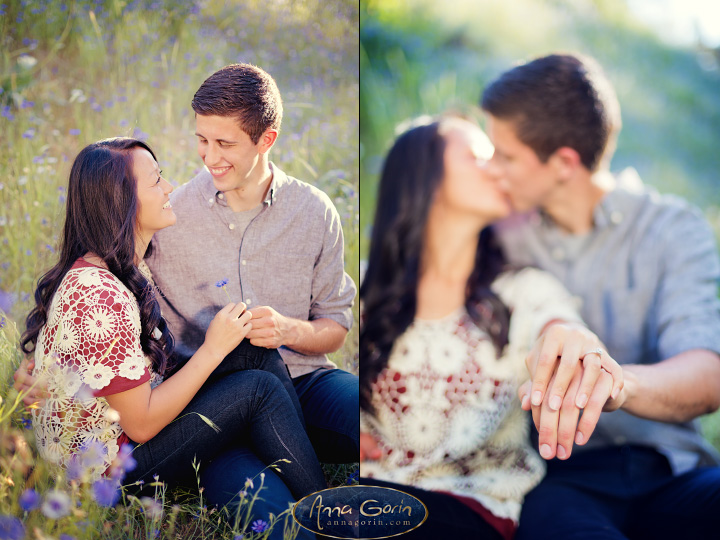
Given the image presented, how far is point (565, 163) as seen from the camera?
2.05 m

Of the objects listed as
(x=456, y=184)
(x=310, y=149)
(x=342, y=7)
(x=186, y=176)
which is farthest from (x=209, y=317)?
(x=342, y=7)

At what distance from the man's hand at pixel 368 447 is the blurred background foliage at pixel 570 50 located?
0.74m

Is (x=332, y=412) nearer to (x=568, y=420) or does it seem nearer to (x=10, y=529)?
(x=568, y=420)

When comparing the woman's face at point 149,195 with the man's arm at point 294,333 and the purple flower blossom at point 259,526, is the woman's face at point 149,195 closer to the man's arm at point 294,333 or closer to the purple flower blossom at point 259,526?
the man's arm at point 294,333

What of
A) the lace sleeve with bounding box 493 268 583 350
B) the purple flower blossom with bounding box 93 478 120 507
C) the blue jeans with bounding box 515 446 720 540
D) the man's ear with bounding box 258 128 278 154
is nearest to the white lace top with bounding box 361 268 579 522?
the lace sleeve with bounding box 493 268 583 350

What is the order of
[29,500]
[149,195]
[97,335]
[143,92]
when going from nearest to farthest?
[29,500] → [97,335] → [149,195] → [143,92]

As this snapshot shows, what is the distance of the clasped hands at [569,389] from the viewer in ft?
5.95

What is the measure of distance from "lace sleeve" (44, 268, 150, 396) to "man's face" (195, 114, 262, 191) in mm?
495

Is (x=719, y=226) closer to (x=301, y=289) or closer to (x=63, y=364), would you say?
(x=301, y=289)

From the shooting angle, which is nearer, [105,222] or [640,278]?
[105,222]

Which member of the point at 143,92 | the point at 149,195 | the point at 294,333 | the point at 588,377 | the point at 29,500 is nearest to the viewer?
the point at 29,500

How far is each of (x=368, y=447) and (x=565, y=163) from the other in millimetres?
1044

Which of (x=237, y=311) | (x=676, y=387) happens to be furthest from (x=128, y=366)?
(x=676, y=387)

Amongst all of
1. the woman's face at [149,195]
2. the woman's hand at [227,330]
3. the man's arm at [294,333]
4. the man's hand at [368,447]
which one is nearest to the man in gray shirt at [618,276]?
the man's hand at [368,447]
